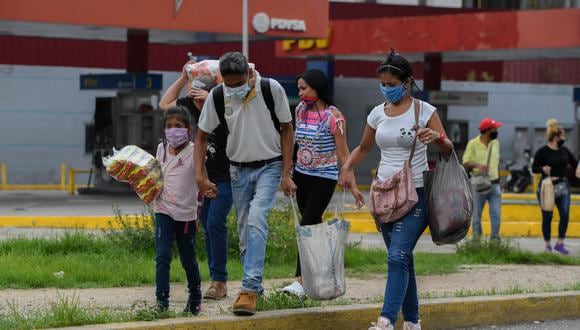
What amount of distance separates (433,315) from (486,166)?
6.56 metres

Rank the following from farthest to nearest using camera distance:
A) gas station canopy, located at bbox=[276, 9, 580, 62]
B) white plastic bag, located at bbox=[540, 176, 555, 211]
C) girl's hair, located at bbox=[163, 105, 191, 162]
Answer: gas station canopy, located at bbox=[276, 9, 580, 62], white plastic bag, located at bbox=[540, 176, 555, 211], girl's hair, located at bbox=[163, 105, 191, 162]

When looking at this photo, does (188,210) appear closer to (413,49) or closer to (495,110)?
(413,49)

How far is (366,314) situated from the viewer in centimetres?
866

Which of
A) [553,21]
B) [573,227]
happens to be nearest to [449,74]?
[553,21]

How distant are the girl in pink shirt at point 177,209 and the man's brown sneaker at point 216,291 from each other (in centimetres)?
89

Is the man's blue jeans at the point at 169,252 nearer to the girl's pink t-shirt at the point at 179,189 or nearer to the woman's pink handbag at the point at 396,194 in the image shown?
the girl's pink t-shirt at the point at 179,189

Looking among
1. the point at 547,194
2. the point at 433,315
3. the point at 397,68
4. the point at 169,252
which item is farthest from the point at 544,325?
the point at 547,194

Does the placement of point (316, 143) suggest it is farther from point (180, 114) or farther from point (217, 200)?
point (180, 114)

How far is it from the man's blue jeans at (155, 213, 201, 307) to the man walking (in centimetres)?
32

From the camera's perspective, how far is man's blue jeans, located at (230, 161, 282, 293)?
800 cm

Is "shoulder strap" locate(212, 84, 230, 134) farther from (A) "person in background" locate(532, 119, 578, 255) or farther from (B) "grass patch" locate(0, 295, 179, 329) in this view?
(A) "person in background" locate(532, 119, 578, 255)

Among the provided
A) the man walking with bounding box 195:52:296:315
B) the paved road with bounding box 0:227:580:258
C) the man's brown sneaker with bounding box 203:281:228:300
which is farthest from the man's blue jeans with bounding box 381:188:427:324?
the paved road with bounding box 0:227:580:258

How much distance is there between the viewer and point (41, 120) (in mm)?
32969

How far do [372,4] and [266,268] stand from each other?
29.7 meters
